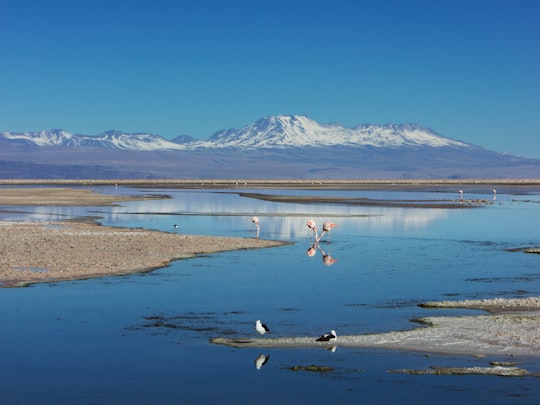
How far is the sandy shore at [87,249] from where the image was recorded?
2306cm

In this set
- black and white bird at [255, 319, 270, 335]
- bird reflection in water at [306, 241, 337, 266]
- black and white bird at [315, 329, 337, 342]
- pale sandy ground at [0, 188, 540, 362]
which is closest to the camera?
black and white bird at [315, 329, 337, 342]

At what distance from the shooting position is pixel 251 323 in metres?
16.8

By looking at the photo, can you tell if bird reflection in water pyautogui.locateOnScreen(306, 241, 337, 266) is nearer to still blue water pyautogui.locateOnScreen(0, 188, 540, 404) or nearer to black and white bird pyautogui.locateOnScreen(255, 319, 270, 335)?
still blue water pyautogui.locateOnScreen(0, 188, 540, 404)

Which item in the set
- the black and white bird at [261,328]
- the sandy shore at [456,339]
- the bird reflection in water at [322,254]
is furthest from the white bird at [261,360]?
the bird reflection in water at [322,254]

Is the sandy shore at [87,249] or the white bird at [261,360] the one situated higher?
the sandy shore at [87,249]

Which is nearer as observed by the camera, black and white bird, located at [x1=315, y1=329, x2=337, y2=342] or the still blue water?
the still blue water

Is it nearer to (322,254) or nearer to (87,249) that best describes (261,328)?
(87,249)

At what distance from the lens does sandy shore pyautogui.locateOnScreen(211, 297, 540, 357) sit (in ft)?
47.3

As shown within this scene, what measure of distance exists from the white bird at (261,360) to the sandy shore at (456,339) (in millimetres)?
584

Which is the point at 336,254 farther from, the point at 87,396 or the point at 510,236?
the point at 87,396

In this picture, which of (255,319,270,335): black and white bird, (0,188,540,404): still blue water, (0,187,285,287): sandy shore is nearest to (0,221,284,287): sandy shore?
(0,187,285,287): sandy shore

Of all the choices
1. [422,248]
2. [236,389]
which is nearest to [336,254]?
[422,248]

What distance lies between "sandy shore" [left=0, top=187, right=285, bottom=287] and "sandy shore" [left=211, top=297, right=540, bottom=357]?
8.97 meters

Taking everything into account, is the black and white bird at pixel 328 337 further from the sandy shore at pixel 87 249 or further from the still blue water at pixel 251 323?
the sandy shore at pixel 87 249
